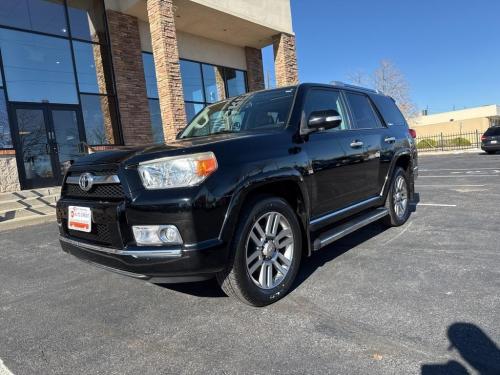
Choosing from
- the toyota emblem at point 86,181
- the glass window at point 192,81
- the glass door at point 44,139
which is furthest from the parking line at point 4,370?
the glass window at point 192,81

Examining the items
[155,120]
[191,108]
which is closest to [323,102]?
[155,120]

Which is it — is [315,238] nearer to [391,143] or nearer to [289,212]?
[289,212]

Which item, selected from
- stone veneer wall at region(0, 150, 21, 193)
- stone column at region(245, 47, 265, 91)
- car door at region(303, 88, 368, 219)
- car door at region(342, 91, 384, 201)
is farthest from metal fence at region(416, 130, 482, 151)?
car door at region(303, 88, 368, 219)

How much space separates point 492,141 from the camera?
19328mm

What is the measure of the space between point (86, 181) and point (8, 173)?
28.0ft

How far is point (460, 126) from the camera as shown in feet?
166

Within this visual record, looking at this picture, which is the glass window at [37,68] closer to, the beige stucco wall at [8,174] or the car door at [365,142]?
the beige stucco wall at [8,174]

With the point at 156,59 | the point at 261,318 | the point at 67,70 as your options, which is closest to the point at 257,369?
the point at 261,318

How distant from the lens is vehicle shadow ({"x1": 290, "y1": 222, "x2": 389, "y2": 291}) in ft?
12.4

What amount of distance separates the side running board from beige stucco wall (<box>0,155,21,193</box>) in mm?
9334

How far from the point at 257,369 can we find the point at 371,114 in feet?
12.1

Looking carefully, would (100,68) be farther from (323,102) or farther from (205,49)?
(323,102)

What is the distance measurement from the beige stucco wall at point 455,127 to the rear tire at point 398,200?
164 feet

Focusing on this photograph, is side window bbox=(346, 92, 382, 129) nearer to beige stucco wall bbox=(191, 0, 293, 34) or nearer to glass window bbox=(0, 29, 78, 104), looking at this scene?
beige stucco wall bbox=(191, 0, 293, 34)
